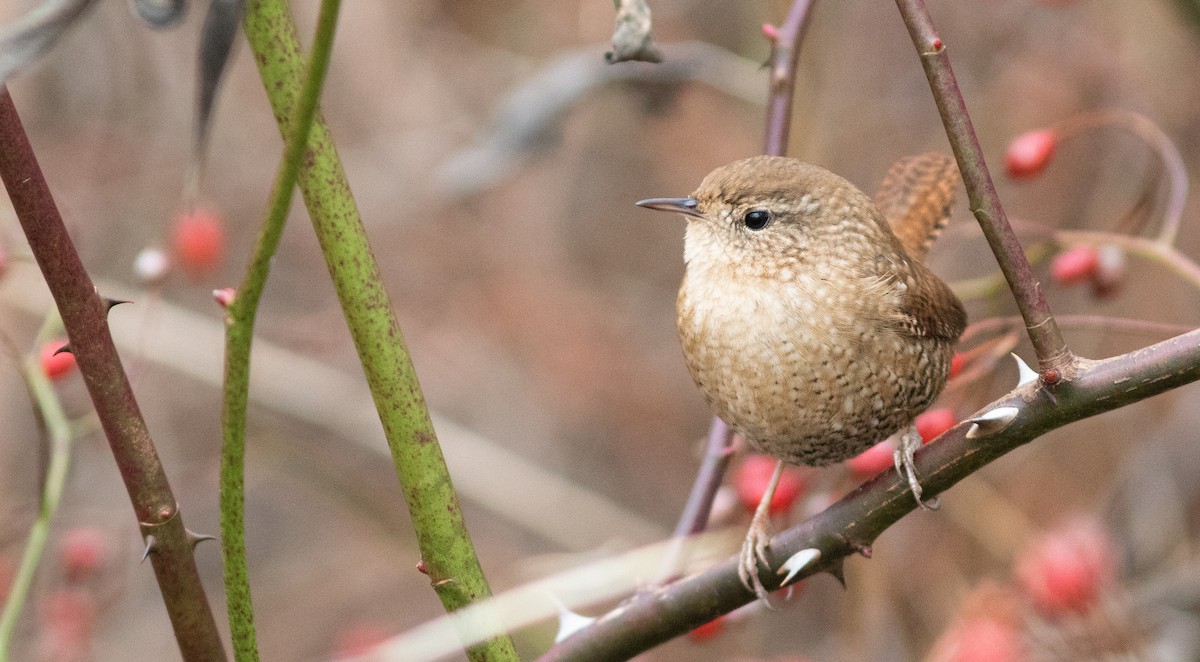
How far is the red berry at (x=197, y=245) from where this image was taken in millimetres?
3143

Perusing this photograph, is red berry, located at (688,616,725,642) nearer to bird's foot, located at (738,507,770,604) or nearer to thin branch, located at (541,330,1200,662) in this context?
bird's foot, located at (738,507,770,604)

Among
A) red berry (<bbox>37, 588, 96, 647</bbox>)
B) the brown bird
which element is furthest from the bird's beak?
red berry (<bbox>37, 588, 96, 647</bbox>)

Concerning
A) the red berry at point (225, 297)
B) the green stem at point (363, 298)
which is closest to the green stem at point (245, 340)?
the red berry at point (225, 297)

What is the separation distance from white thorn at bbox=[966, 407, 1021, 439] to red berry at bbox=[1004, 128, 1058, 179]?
1.38 metres

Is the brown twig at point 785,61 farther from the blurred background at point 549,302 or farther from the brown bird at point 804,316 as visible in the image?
the blurred background at point 549,302

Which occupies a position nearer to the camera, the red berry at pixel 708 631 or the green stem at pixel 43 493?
the green stem at pixel 43 493

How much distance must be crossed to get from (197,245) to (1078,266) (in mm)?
2149

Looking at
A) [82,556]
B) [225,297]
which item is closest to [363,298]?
[225,297]

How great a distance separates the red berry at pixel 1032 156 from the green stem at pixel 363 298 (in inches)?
68.4

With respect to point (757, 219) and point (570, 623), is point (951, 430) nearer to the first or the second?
point (570, 623)

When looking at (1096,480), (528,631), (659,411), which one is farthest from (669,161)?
(528,631)

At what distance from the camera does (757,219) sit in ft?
6.73

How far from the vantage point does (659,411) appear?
17.4ft

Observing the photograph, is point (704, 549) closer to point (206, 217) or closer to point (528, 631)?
point (528, 631)
